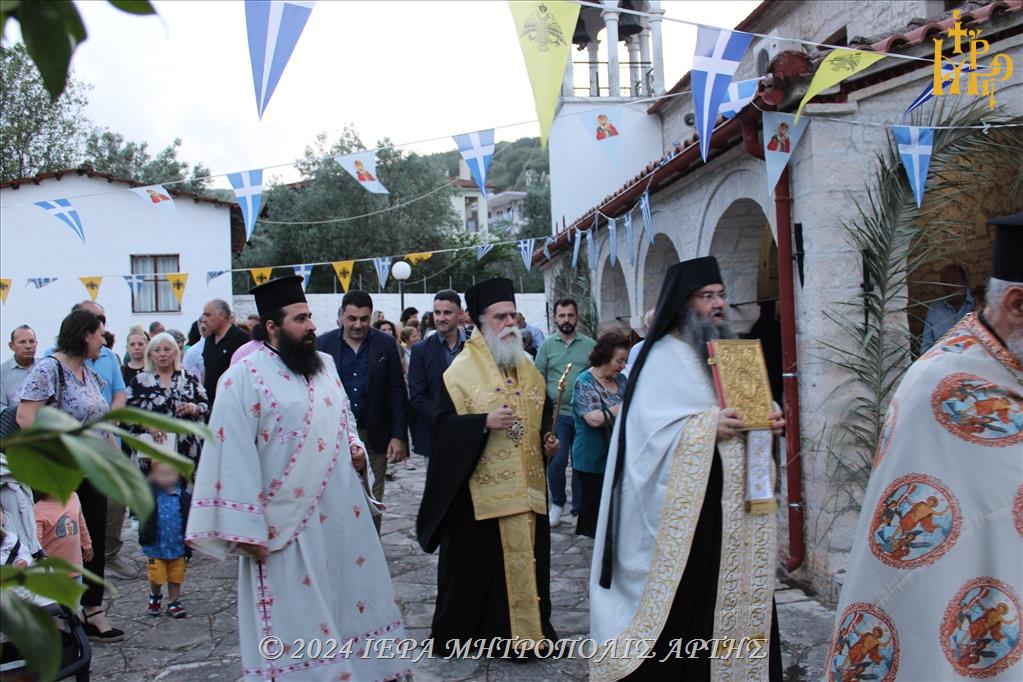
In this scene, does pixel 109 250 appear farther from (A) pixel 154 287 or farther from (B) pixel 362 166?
(B) pixel 362 166

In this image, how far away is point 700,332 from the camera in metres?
3.81

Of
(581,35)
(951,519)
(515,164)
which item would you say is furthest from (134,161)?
(515,164)

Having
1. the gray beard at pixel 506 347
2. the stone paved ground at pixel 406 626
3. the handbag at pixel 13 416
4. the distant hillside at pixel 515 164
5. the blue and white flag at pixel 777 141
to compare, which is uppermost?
the distant hillside at pixel 515 164

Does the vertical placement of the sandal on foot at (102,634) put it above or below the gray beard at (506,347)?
below

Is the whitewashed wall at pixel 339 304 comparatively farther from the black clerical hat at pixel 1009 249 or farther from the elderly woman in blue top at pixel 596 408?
the black clerical hat at pixel 1009 249

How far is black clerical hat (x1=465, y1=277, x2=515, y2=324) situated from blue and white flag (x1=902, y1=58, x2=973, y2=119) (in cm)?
284

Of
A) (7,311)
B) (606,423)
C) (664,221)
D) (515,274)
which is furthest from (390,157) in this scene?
(606,423)

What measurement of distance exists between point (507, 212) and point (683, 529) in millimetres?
66309

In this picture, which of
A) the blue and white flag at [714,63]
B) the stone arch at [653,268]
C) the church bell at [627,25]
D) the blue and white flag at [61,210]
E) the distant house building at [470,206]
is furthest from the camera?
the distant house building at [470,206]

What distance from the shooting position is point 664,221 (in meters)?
10.3

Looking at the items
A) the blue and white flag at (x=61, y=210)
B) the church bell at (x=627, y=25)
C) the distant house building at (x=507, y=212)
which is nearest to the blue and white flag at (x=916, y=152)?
the blue and white flag at (x=61, y=210)

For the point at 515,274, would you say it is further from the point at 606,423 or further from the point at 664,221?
the point at 606,423

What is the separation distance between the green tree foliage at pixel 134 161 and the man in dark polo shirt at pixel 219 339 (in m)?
25.8

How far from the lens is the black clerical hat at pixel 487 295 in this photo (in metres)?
5.03
